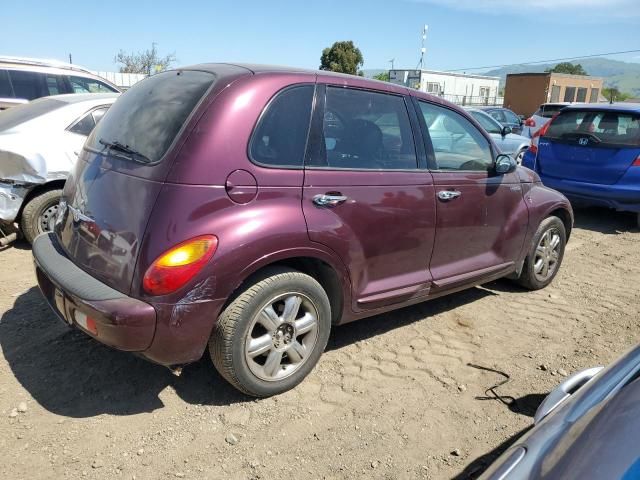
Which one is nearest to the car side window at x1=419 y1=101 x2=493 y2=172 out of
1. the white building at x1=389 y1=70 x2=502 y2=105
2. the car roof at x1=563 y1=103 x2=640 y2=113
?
the car roof at x1=563 y1=103 x2=640 y2=113

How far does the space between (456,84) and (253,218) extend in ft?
167

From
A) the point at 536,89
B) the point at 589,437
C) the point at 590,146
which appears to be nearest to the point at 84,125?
the point at 589,437

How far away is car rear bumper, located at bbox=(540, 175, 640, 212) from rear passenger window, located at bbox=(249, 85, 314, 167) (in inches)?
218

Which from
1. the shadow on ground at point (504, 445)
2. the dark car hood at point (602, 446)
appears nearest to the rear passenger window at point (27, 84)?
the shadow on ground at point (504, 445)

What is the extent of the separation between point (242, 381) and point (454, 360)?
1.55 m

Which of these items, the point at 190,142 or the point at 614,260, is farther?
the point at 614,260

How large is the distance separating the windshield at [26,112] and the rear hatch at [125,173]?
100 inches

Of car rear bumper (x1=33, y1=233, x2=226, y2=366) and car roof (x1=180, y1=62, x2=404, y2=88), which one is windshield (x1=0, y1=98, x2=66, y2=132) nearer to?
car roof (x1=180, y1=62, x2=404, y2=88)

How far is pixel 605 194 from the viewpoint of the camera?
7.07 meters

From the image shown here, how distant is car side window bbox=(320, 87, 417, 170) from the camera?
3.16 m

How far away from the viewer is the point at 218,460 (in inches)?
102

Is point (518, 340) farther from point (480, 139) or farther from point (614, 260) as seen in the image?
point (614, 260)

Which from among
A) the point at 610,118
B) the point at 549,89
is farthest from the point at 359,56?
the point at 610,118

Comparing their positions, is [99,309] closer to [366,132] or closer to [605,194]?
[366,132]
